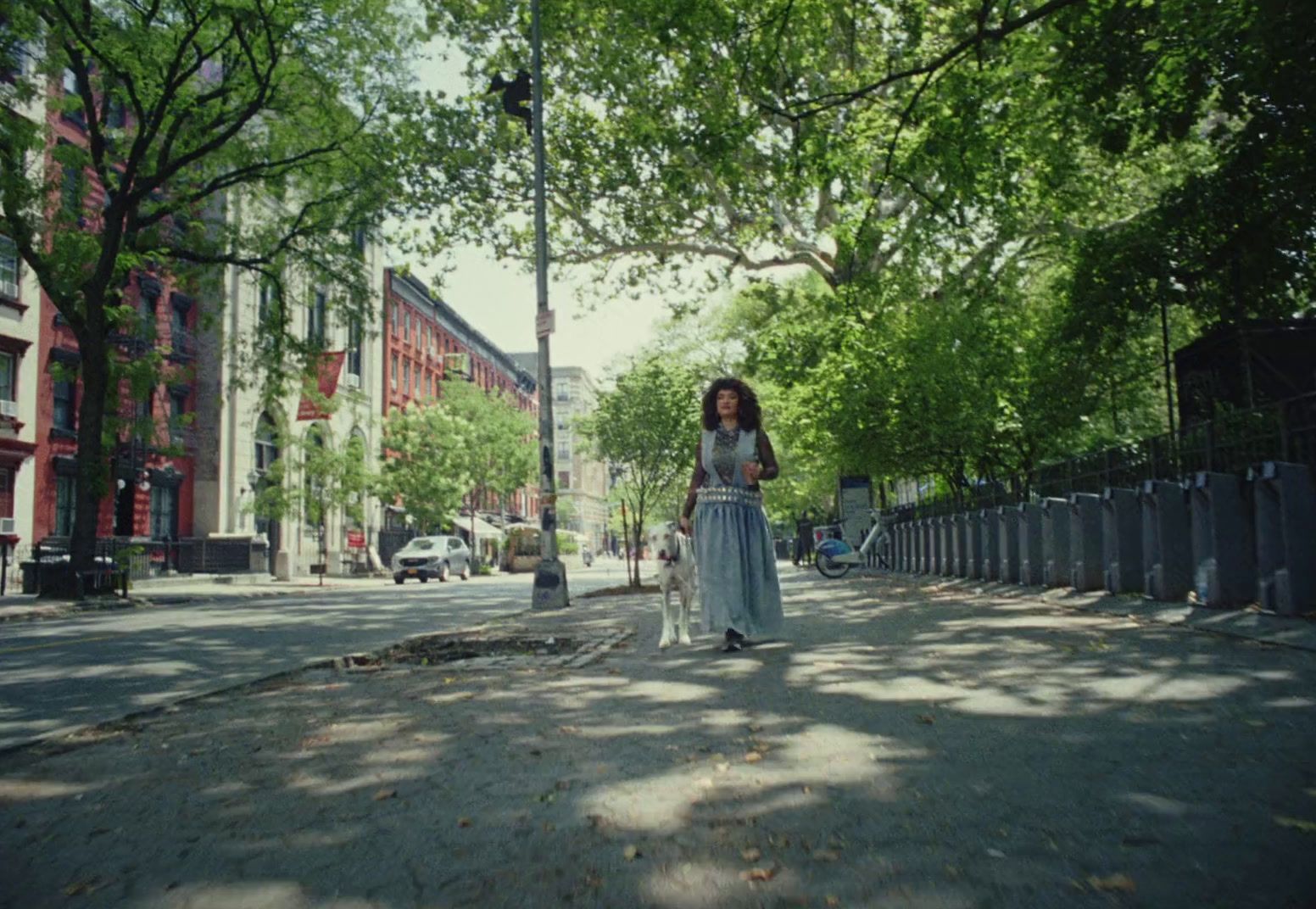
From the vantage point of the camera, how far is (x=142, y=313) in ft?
110

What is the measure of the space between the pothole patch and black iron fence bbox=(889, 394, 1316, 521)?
5673 mm

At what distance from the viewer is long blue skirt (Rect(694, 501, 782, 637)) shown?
320 inches

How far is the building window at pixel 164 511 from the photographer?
35406 millimetres

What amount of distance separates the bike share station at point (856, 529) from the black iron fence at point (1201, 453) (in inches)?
333

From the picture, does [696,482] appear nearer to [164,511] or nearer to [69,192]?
[69,192]

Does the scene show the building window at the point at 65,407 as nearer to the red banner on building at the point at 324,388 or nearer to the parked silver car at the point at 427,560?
the red banner on building at the point at 324,388

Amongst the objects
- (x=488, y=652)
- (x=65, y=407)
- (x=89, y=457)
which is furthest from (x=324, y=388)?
(x=488, y=652)

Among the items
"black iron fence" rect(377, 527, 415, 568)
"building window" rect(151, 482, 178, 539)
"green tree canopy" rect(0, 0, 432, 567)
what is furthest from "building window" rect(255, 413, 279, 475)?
"green tree canopy" rect(0, 0, 432, 567)

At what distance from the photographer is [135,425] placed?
23.1 meters

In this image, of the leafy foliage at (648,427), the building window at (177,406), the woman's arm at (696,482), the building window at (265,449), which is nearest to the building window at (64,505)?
the building window at (177,406)

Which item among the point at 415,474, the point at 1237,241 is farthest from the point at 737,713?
the point at 415,474

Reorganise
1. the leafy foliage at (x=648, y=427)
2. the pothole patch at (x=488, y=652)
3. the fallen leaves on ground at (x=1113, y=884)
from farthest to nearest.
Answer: the leafy foliage at (x=648, y=427)
the pothole patch at (x=488, y=652)
the fallen leaves on ground at (x=1113, y=884)

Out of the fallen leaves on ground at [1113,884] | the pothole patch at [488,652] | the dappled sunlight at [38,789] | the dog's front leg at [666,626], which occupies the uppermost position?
the dog's front leg at [666,626]

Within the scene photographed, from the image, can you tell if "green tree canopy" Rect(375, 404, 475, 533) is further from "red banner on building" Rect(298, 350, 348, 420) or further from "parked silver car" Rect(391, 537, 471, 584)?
"red banner on building" Rect(298, 350, 348, 420)
